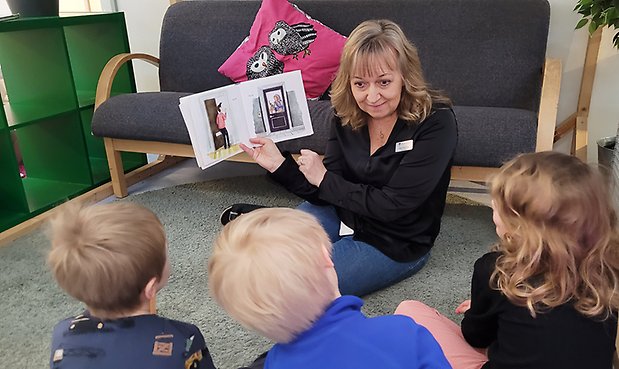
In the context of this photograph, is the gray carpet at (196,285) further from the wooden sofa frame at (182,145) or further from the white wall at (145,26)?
the white wall at (145,26)

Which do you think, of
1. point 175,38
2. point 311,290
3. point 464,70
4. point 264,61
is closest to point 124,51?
point 175,38

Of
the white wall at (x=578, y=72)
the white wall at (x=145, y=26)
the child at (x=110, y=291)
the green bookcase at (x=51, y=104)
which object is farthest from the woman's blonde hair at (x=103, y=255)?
the white wall at (x=145, y=26)

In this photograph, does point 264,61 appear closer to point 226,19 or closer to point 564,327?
point 226,19

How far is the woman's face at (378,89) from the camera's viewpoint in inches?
57.7

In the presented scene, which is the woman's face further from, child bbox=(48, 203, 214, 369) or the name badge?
child bbox=(48, 203, 214, 369)

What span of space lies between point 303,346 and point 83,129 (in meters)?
2.25

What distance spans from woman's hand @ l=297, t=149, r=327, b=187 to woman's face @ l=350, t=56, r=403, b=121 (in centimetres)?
23

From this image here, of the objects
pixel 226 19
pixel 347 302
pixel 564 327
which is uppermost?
pixel 226 19

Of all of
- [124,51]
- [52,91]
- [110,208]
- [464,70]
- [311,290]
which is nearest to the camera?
[311,290]

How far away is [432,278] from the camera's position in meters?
1.77

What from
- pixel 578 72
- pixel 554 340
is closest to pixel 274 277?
pixel 554 340

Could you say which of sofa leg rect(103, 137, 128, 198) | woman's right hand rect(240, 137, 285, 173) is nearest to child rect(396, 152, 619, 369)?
woman's right hand rect(240, 137, 285, 173)

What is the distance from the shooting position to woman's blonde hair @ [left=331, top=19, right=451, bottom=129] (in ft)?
4.75

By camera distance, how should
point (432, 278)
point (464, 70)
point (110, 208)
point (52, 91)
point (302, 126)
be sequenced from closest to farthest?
point (110, 208), point (432, 278), point (302, 126), point (464, 70), point (52, 91)
